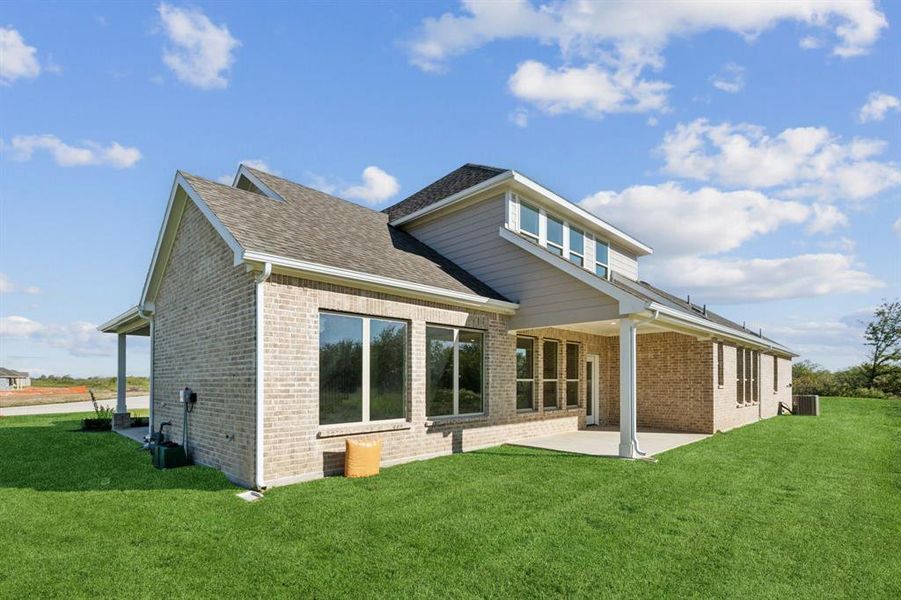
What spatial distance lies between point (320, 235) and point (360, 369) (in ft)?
10.1

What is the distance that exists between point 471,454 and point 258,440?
4622 millimetres

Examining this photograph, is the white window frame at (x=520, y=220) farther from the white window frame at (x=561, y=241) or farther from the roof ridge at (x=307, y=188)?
the roof ridge at (x=307, y=188)

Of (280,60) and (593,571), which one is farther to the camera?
(280,60)

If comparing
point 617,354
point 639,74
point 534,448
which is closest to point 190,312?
point 534,448

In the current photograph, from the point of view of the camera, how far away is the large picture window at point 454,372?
10586 mm

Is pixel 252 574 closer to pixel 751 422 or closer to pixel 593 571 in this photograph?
pixel 593 571

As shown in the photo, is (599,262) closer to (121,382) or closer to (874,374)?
(121,382)

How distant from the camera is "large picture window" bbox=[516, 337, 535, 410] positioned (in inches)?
504

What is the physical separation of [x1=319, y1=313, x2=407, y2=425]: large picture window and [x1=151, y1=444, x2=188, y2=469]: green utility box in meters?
3.04

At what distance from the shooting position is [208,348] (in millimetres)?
9359

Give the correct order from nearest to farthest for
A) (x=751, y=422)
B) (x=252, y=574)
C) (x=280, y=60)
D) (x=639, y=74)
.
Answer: (x=252, y=574)
(x=639, y=74)
(x=280, y=60)
(x=751, y=422)

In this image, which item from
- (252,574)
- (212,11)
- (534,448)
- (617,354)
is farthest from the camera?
(617,354)

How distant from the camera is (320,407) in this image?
27.9ft

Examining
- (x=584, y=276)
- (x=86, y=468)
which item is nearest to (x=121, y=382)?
(x=86, y=468)
